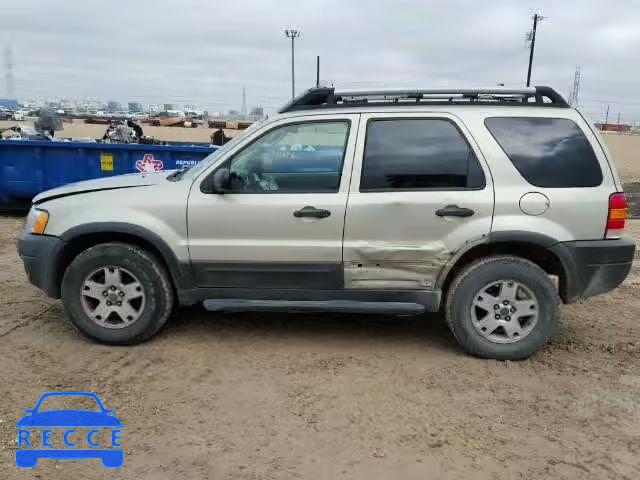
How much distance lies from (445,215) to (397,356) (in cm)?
111

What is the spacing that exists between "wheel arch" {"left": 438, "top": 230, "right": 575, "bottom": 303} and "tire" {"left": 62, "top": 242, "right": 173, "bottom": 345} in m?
2.09

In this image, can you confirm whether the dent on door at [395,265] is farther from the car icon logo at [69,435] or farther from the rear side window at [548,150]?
the car icon logo at [69,435]

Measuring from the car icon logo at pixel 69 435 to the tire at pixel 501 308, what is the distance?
2410mm

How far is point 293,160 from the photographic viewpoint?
4.32 meters

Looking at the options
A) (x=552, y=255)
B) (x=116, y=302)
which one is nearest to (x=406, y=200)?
(x=552, y=255)

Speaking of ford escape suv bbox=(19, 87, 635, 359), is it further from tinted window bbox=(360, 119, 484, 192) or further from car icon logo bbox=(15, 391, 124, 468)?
car icon logo bbox=(15, 391, 124, 468)

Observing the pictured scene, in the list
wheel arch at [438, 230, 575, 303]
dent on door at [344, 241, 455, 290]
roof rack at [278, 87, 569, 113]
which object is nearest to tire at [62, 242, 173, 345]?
dent on door at [344, 241, 455, 290]

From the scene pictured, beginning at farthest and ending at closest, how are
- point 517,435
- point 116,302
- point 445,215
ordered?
point 116,302 → point 445,215 → point 517,435

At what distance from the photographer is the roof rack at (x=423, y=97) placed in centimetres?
422

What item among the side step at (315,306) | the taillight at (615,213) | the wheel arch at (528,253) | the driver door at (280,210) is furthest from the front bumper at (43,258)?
the taillight at (615,213)

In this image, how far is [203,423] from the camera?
334 centimetres

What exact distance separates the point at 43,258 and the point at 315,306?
81.3 inches

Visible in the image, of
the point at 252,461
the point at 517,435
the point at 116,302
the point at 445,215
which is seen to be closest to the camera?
the point at 252,461

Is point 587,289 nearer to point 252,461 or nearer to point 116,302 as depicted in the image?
point 252,461
